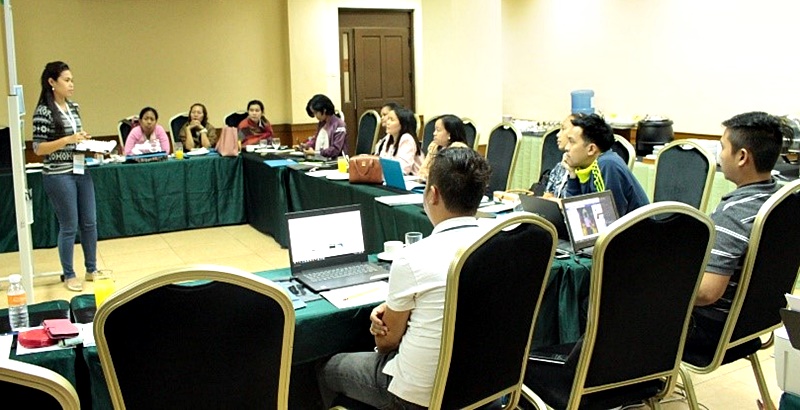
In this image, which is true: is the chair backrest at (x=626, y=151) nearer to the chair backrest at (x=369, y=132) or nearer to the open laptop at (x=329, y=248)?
the open laptop at (x=329, y=248)

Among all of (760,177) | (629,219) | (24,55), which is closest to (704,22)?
(760,177)

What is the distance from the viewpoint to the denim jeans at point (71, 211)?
4406mm

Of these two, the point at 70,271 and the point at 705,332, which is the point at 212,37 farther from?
the point at 705,332

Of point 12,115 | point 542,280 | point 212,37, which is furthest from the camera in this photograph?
point 212,37

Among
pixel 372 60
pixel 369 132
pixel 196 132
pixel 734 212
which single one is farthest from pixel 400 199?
pixel 372 60

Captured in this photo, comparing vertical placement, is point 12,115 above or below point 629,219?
above

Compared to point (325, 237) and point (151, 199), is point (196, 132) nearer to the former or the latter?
point (151, 199)

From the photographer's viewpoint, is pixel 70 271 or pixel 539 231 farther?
pixel 70 271

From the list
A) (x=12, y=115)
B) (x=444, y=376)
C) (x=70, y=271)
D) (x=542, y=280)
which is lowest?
(x=70, y=271)

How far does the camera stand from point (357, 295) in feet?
7.38

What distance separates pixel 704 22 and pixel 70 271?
5.21 meters

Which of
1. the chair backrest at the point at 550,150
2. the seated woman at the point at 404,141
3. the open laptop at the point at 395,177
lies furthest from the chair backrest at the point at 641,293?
the seated woman at the point at 404,141

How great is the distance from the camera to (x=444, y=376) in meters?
1.75

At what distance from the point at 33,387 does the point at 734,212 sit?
200cm
